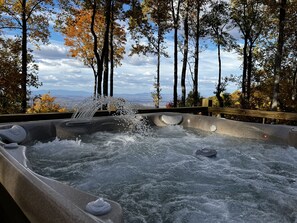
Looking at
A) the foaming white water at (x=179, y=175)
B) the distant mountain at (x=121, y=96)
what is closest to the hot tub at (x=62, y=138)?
the foaming white water at (x=179, y=175)

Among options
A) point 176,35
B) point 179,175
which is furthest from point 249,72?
point 179,175

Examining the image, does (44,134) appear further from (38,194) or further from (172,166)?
(38,194)

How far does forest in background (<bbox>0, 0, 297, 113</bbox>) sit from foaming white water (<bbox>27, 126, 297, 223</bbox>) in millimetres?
5513

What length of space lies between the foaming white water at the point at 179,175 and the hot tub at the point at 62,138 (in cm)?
22

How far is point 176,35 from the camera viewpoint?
1088cm

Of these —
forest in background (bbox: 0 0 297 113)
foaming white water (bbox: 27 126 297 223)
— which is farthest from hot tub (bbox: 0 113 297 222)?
forest in background (bbox: 0 0 297 113)

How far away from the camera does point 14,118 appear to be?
13.2 ft

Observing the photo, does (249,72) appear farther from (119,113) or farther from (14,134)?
(14,134)

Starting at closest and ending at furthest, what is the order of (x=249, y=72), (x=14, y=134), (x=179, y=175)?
(x=179, y=175) → (x=14, y=134) → (x=249, y=72)

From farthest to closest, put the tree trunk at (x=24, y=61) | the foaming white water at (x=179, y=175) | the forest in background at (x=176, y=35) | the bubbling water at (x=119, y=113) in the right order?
the forest in background at (x=176, y=35), the tree trunk at (x=24, y=61), the bubbling water at (x=119, y=113), the foaming white water at (x=179, y=175)

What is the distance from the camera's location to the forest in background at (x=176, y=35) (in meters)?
9.09

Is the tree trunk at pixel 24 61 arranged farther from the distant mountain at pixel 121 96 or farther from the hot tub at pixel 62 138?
the hot tub at pixel 62 138

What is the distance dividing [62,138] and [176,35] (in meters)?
7.93

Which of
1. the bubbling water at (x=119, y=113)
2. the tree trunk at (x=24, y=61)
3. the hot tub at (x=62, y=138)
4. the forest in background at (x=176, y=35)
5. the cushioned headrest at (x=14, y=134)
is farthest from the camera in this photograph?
the forest in background at (x=176, y=35)
